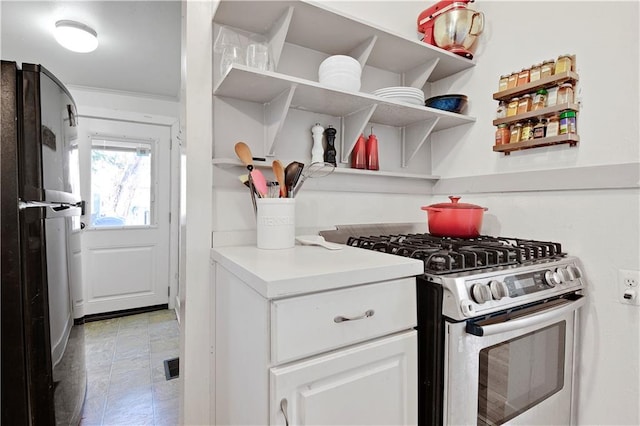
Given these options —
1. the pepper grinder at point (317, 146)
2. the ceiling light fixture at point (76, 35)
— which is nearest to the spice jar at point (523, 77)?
the pepper grinder at point (317, 146)

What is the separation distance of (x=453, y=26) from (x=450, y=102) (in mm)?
353

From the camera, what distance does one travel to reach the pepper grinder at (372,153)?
1511 mm

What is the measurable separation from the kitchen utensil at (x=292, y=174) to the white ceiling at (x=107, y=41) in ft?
4.71

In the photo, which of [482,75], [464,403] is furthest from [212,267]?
[482,75]

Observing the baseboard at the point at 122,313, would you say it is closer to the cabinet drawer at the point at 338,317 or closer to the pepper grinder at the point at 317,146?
the pepper grinder at the point at 317,146

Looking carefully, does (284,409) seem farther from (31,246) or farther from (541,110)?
(541,110)

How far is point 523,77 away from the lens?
1374 millimetres

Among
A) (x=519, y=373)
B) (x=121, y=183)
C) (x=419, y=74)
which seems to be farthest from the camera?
(x=121, y=183)

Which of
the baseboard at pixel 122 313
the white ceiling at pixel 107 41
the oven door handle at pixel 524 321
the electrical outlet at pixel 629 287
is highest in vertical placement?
the white ceiling at pixel 107 41

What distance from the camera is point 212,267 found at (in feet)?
3.78

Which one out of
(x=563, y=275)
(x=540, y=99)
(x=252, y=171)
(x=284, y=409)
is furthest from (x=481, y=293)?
(x=540, y=99)

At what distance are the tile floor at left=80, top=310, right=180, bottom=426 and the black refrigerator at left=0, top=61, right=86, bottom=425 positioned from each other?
0.41 metres

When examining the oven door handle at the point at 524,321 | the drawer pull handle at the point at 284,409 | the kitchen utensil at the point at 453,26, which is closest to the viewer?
the drawer pull handle at the point at 284,409

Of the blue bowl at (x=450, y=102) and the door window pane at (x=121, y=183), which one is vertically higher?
the blue bowl at (x=450, y=102)
